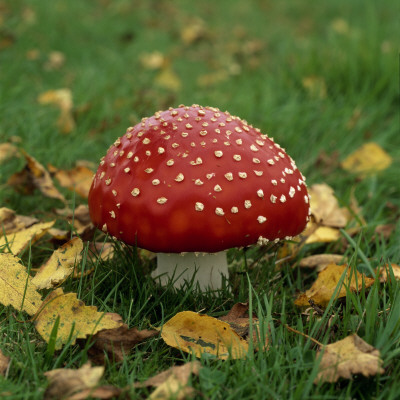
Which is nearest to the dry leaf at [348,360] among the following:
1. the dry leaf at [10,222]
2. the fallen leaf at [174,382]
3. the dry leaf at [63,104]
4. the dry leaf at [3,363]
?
the fallen leaf at [174,382]

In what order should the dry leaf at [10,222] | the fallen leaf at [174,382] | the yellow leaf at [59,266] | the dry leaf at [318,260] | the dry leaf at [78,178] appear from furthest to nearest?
the dry leaf at [78,178]
the dry leaf at [318,260]
the dry leaf at [10,222]
the yellow leaf at [59,266]
the fallen leaf at [174,382]

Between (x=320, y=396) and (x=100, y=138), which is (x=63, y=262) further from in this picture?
(x=100, y=138)

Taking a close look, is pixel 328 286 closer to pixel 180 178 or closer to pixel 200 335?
pixel 200 335

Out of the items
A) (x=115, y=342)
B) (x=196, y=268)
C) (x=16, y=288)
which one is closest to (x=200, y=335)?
(x=115, y=342)

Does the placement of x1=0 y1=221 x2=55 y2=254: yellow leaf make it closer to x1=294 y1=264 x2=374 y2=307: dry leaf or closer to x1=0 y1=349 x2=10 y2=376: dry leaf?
x1=0 y1=349 x2=10 y2=376: dry leaf

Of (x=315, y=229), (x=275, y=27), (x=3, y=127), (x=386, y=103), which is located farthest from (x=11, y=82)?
(x=275, y=27)

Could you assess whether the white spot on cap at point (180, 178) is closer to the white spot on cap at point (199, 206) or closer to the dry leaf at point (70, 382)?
the white spot on cap at point (199, 206)
